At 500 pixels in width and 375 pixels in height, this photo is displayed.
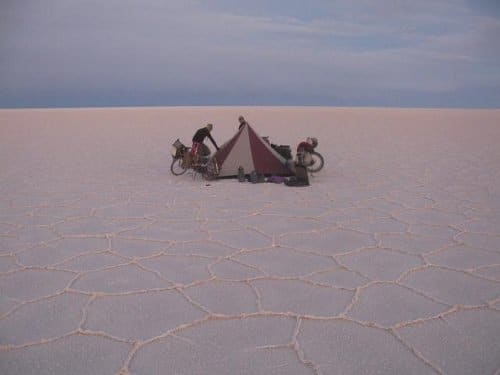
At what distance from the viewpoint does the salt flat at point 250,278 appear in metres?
2.46

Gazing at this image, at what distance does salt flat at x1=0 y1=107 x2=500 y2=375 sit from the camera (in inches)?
96.7

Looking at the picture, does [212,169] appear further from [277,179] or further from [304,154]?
[304,154]

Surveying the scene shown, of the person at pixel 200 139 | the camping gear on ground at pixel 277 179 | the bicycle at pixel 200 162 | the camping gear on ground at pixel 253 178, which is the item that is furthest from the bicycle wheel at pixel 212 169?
the camping gear on ground at pixel 277 179

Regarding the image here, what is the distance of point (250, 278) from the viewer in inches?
134

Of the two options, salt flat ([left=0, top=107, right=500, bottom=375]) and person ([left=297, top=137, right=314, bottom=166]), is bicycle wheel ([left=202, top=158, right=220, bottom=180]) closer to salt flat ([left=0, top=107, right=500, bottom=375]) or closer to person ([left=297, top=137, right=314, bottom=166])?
salt flat ([left=0, top=107, right=500, bottom=375])

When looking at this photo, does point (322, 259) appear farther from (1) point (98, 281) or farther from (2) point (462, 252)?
→ (1) point (98, 281)

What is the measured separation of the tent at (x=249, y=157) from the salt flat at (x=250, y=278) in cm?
50

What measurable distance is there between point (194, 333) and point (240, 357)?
1.19 feet

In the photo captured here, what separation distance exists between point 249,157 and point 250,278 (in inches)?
164

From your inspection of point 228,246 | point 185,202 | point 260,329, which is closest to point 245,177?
point 185,202

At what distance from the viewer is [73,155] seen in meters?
11.1

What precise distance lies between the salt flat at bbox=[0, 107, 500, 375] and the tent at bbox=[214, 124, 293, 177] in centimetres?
50

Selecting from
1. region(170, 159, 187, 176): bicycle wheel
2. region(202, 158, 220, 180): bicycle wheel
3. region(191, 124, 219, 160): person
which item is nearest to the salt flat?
region(202, 158, 220, 180): bicycle wheel

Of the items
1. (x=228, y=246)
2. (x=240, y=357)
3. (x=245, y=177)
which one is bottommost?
(x=240, y=357)
